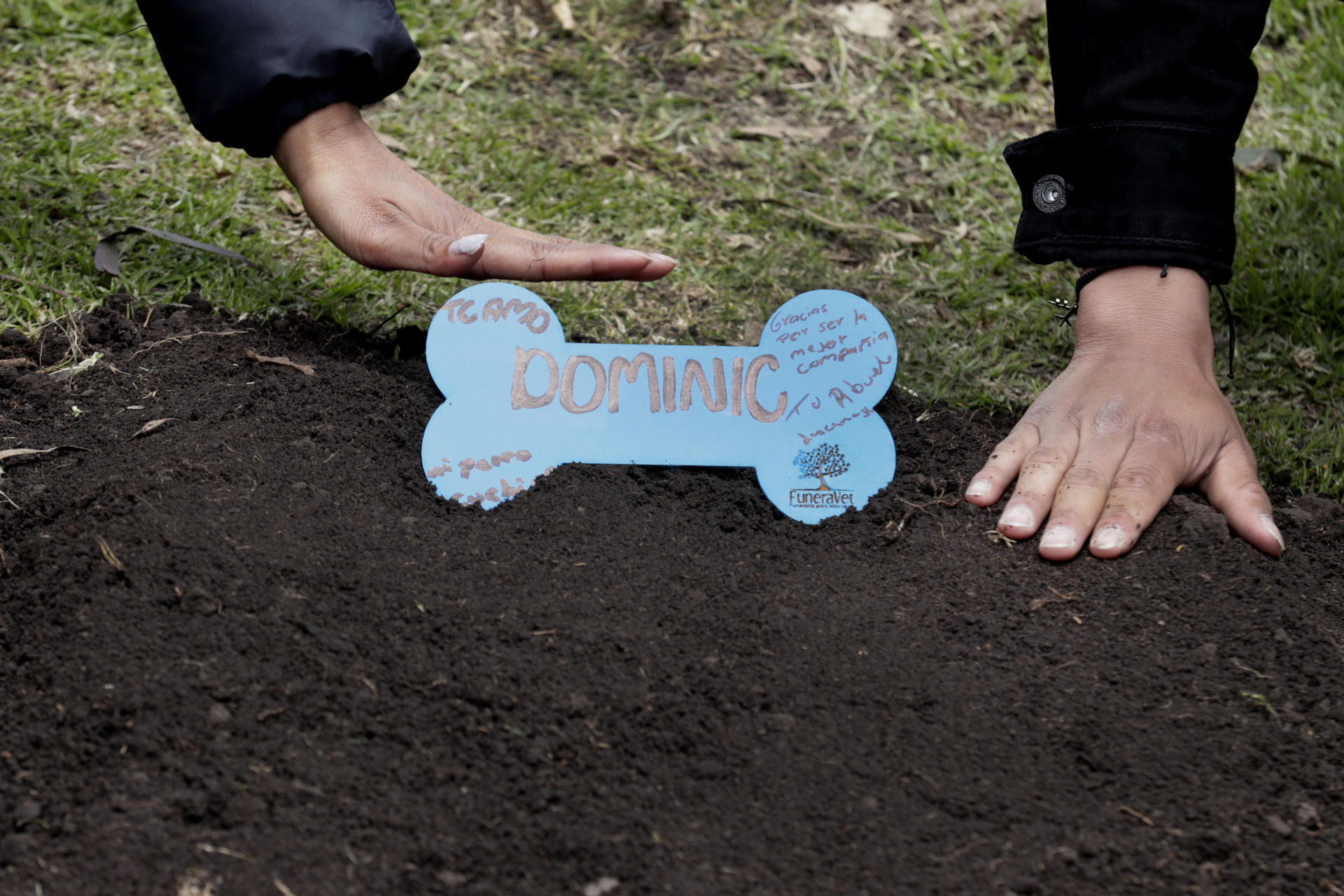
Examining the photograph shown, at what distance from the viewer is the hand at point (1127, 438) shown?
172 centimetres

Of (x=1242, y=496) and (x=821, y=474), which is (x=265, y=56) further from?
A: (x=1242, y=496)

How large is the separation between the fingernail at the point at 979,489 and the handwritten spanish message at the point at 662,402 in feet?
0.46

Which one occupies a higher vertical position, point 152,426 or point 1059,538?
point 152,426

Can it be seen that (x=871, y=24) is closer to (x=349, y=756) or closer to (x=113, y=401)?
(x=113, y=401)

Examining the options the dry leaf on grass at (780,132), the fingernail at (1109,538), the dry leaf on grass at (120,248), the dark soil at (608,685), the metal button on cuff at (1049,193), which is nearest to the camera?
the dark soil at (608,685)

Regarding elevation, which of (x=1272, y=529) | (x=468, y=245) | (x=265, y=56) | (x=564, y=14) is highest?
(x=265, y=56)

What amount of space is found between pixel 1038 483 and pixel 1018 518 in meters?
0.09

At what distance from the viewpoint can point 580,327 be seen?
2.29 metres

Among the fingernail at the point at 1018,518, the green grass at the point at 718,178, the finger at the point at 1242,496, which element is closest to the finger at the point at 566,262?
the green grass at the point at 718,178

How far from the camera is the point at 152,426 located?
5.98 ft

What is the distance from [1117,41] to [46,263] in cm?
229

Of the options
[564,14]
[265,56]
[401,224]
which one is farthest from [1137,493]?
[564,14]

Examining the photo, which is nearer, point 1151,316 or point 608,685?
point 608,685

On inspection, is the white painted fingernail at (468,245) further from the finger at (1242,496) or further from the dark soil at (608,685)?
the finger at (1242,496)
